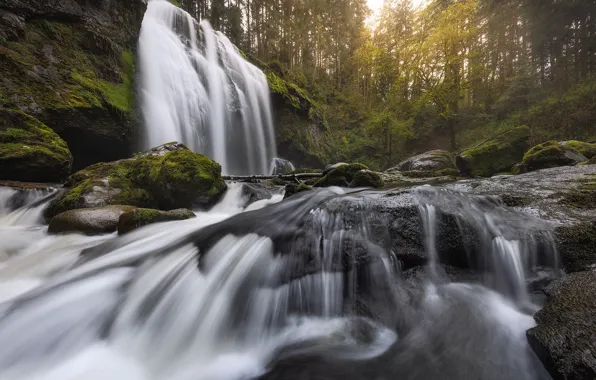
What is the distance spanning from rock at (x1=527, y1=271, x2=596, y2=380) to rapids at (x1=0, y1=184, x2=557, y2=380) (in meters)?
0.14

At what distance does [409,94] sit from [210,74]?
15.2 metres

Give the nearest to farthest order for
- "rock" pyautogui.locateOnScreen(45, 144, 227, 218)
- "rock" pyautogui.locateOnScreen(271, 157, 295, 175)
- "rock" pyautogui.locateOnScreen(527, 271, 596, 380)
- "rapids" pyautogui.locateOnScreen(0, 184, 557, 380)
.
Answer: "rock" pyautogui.locateOnScreen(527, 271, 596, 380)
"rapids" pyautogui.locateOnScreen(0, 184, 557, 380)
"rock" pyautogui.locateOnScreen(45, 144, 227, 218)
"rock" pyautogui.locateOnScreen(271, 157, 295, 175)

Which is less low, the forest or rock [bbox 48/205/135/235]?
the forest

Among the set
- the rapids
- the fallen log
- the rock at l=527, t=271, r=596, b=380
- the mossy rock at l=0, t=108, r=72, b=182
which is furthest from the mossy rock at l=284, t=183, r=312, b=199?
the mossy rock at l=0, t=108, r=72, b=182

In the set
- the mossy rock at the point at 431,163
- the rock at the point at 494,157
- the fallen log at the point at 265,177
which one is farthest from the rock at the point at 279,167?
the rock at the point at 494,157

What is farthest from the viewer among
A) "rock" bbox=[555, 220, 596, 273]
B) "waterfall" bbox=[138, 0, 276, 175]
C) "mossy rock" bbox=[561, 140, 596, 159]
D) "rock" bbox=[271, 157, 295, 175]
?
"rock" bbox=[271, 157, 295, 175]

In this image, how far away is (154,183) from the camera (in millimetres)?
5910

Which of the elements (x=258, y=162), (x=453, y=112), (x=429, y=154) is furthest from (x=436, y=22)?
(x=258, y=162)

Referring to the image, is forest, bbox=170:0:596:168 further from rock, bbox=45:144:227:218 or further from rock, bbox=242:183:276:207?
rock, bbox=45:144:227:218

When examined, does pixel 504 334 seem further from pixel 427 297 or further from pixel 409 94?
pixel 409 94

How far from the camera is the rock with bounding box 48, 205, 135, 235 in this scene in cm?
431

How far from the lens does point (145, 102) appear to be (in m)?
10.2

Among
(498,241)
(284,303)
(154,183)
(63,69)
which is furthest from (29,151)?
(498,241)

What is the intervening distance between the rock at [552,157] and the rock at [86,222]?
10.1 meters
